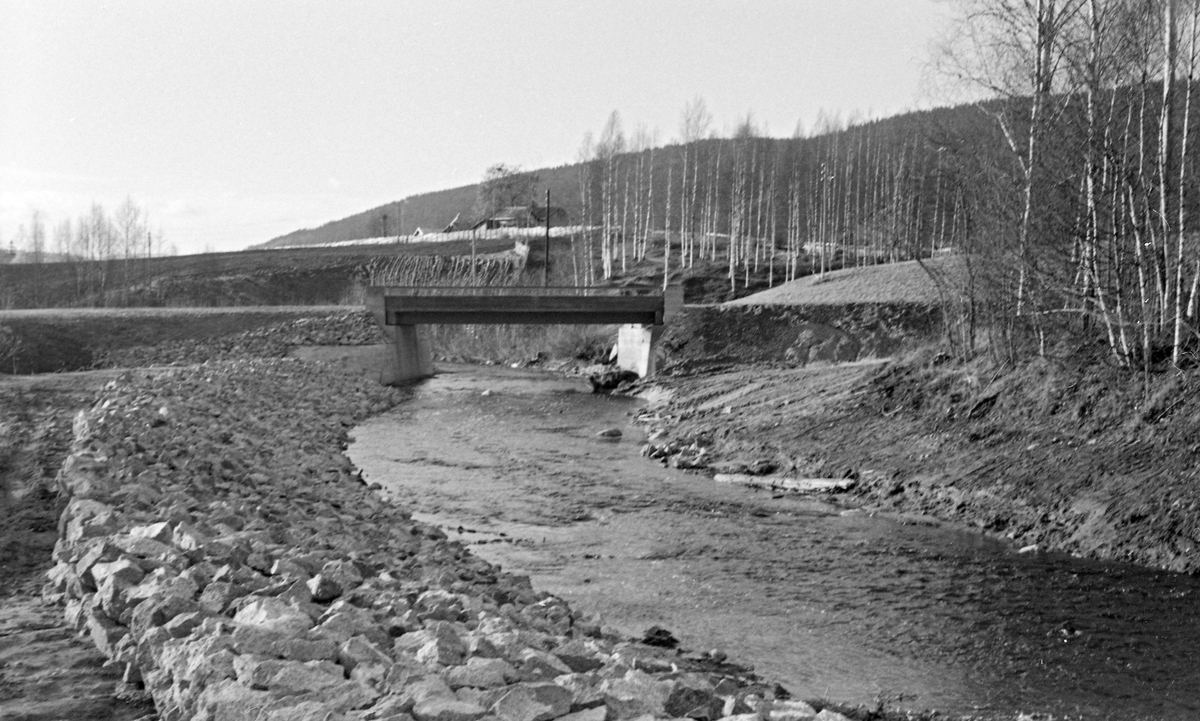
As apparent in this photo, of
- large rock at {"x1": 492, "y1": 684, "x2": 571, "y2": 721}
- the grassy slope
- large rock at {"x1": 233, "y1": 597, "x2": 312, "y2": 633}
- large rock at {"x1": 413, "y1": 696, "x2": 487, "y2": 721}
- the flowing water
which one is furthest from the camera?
the grassy slope

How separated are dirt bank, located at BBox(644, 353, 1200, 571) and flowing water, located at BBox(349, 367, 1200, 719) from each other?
2.88 ft

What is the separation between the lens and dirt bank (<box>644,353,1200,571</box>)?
14.5 m

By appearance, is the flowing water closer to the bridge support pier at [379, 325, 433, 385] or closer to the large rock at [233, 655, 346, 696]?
the large rock at [233, 655, 346, 696]

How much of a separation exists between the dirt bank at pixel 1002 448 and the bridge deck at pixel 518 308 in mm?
18371

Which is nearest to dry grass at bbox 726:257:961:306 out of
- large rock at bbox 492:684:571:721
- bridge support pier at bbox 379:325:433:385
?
bridge support pier at bbox 379:325:433:385

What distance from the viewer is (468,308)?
148ft

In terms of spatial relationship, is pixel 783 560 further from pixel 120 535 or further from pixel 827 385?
pixel 827 385

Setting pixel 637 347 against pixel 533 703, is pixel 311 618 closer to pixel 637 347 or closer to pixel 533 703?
pixel 533 703

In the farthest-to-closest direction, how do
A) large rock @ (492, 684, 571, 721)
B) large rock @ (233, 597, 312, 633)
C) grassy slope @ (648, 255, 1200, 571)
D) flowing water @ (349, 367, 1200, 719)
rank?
grassy slope @ (648, 255, 1200, 571), flowing water @ (349, 367, 1200, 719), large rock @ (233, 597, 312, 633), large rock @ (492, 684, 571, 721)

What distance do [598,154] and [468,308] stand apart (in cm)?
4471

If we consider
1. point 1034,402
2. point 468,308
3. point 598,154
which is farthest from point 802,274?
point 1034,402

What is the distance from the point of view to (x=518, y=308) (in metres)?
44.8

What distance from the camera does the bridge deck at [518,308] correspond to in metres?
44.8

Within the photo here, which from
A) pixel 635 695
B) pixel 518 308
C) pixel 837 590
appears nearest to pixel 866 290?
pixel 518 308
